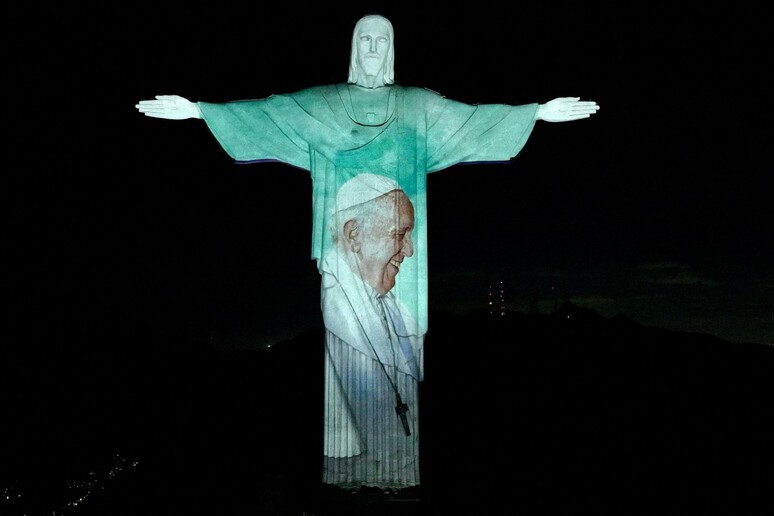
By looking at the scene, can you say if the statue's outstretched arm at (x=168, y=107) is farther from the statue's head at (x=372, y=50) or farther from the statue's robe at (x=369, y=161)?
the statue's head at (x=372, y=50)

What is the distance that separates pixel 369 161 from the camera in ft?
16.2

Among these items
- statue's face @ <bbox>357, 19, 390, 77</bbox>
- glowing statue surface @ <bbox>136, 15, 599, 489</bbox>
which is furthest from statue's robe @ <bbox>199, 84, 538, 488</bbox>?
statue's face @ <bbox>357, 19, 390, 77</bbox>

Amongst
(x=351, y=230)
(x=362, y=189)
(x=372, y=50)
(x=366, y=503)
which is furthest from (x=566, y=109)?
(x=366, y=503)

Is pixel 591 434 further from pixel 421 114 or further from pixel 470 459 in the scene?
pixel 421 114

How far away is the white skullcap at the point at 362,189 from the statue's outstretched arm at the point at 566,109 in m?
1.47

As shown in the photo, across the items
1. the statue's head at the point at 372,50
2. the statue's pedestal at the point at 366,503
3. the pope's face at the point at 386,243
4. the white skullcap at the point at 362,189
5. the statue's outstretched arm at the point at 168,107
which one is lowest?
the statue's pedestal at the point at 366,503

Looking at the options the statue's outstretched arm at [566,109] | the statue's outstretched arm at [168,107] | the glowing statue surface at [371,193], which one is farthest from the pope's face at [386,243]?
the statue's outstretched arm at [168,107]

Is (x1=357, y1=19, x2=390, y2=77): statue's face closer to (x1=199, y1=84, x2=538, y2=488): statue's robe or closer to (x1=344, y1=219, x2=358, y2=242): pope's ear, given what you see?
(x1=199, y1=84, x2=538, y2=488): statue's robe

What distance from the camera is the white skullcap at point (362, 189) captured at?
4.90m

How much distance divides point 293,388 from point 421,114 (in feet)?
13.7

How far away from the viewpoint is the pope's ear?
4.85 meters

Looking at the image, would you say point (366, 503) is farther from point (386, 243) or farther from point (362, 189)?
point (362, 189)

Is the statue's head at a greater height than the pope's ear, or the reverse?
the statue's head

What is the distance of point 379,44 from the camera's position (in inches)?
199
